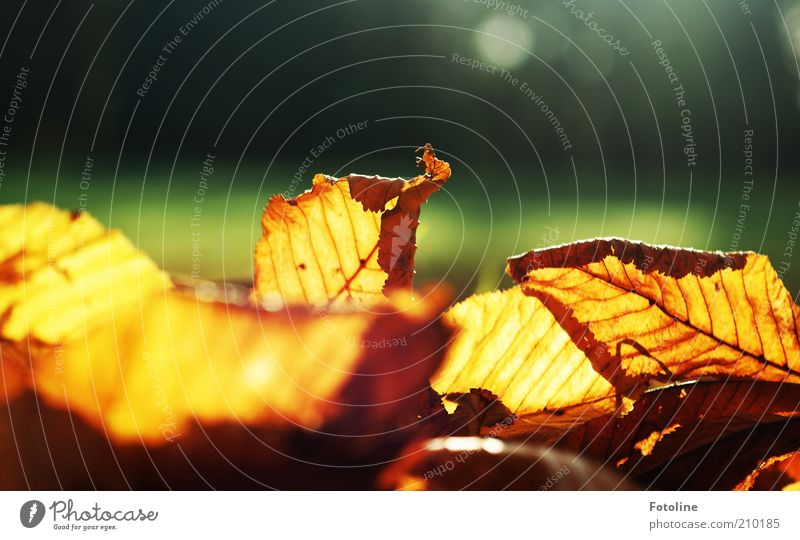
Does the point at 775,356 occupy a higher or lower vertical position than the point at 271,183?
lower

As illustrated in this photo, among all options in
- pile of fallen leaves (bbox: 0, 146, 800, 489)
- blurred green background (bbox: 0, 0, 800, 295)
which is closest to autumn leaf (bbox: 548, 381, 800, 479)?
pile of fallen leaves (bbox: 0, 146, 800, 489)

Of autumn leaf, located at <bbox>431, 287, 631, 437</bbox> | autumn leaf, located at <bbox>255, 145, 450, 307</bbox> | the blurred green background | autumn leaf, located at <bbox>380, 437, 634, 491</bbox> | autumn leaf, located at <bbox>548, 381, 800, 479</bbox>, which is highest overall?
the blurred green background

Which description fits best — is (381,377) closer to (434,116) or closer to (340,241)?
(340,241)

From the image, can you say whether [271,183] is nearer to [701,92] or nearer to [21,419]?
[21,419]

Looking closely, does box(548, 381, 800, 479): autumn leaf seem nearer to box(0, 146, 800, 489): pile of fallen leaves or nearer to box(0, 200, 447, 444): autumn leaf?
box(0, 146, 800, 489): pile of fallen leaves

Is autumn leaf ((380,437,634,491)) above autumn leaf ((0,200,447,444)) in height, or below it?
below

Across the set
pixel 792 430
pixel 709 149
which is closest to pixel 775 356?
pixel 792 430

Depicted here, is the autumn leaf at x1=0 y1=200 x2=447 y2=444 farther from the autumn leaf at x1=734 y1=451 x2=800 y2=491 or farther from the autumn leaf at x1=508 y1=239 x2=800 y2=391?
the autumn leaf at x1=734 y1=451 x2=800 y2=491
